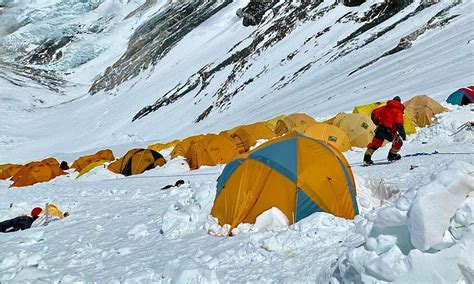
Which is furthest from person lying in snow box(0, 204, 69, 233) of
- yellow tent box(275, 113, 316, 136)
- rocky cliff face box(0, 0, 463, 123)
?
rocky cliff face box(0, 0, 463, 123)

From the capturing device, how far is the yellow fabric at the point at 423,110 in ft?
55.0

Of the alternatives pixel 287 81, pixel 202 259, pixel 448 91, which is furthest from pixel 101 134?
pixel 202 259

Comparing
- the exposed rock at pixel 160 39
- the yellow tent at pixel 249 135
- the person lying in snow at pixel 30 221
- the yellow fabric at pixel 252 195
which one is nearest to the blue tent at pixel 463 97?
the yellow tent at pixel 249 135

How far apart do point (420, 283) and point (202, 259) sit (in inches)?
130

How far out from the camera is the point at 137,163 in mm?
20422

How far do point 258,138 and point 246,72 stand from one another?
37.9m

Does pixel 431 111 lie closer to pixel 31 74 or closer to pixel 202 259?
pixel 202 259

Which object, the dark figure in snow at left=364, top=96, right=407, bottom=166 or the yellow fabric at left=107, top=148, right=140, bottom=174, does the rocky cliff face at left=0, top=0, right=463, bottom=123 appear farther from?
the dark figure in snow at left=364, top=96, right=407, bottom=166

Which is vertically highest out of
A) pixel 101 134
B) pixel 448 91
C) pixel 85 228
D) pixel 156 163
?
pixel 85 228

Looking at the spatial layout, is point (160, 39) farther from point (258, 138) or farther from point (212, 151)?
point (212, 151)

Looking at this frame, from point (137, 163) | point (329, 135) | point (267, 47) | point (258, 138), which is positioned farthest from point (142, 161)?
point (267, 47)

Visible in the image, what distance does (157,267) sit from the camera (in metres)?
6.38

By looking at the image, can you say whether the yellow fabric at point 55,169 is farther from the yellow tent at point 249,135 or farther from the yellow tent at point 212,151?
the yellow tent at point 249,135

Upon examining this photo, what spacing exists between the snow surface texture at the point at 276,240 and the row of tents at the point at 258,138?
2.85m
